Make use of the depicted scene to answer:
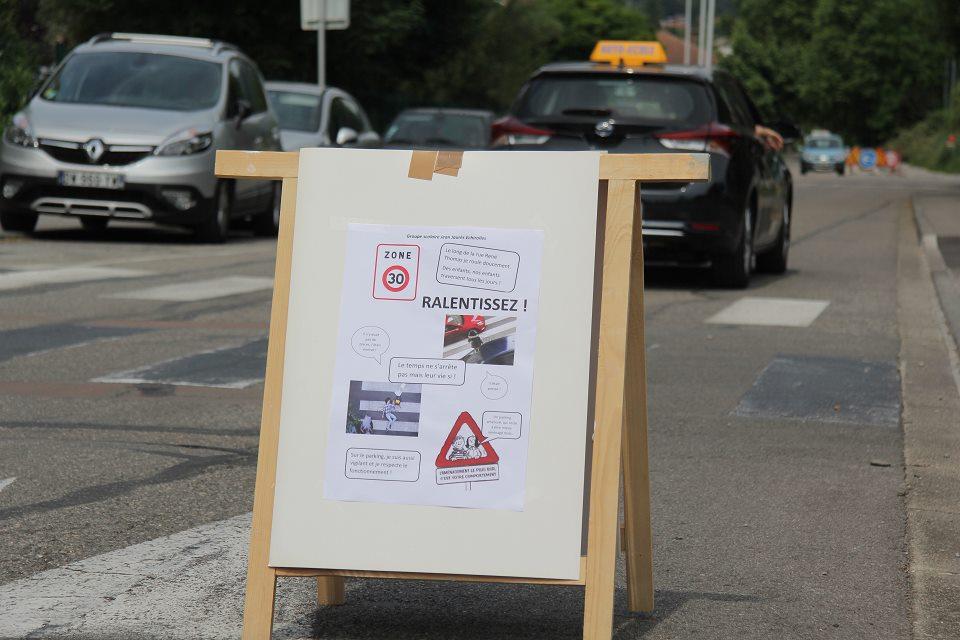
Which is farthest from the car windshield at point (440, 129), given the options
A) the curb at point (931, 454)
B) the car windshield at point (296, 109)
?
the curb at point (931, 454)

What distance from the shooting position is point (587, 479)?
3523 millimetres

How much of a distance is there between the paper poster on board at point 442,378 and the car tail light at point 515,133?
8.14 metres

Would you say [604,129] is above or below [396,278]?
below

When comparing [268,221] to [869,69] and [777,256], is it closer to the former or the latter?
[777,256]

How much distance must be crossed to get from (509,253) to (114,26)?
29673 millimetres

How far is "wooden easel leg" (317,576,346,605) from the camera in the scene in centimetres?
389

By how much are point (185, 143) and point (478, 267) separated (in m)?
11.5

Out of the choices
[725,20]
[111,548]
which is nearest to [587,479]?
[111,548]

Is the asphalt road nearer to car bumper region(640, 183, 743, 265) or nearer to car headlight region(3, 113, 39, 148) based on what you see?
car bumper region(640, 183, 743, 265)

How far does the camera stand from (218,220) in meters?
15.3

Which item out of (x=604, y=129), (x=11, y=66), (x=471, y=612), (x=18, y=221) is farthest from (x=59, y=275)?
(x=11, y=66)

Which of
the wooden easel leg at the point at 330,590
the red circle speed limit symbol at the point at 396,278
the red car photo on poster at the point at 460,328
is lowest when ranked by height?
the wooden easel leg at the point at 330,590

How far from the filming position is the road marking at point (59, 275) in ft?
36.1

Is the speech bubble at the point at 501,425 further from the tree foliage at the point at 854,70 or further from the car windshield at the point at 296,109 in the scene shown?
the tree foliage at the point at 854,70
